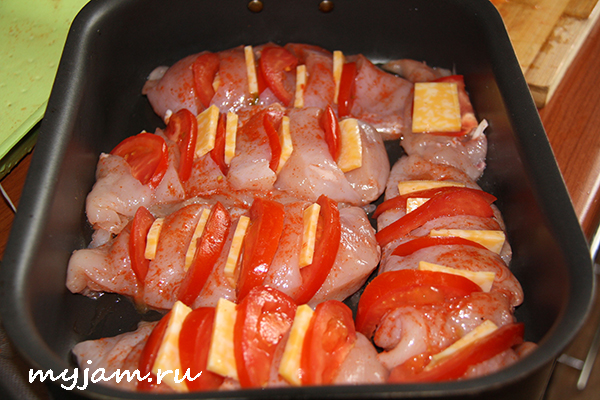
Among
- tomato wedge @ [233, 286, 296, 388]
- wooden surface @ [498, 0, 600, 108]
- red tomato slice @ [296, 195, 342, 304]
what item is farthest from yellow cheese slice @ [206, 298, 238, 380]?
wooden surface @ [498, 0, 600, 108]

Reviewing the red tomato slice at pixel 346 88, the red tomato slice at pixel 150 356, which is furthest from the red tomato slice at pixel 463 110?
the red tomato slice at pixel 150 356

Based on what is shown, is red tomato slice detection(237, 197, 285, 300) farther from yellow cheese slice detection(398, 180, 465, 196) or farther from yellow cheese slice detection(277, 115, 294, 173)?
yellow cheese slice detection(398, 180, 465, 196)

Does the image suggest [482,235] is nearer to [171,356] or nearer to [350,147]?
[350,147]

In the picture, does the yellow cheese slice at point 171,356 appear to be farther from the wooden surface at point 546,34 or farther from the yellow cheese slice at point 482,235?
the wooden surface at point 546,34

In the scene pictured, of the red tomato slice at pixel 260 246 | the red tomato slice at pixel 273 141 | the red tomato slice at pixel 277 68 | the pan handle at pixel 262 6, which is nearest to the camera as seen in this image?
the red tomato slice at pixel 260 246

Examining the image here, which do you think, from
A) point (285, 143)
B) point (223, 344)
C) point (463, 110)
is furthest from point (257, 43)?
point (223, 344)

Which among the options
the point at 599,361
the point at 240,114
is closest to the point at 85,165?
the point at 240,114
